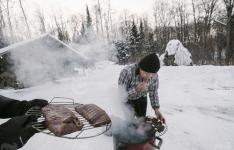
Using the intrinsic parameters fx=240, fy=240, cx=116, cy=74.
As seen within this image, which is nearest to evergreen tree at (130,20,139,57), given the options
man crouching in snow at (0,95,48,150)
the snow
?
the snow

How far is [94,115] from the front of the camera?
262 cm

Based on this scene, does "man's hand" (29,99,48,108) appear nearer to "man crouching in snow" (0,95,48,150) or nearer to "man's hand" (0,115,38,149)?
"man crouching in snow" (0,95,48,150)

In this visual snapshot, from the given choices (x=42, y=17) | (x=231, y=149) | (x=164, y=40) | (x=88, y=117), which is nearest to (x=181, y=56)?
(x=231, y=149)

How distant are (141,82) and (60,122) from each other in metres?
1.85

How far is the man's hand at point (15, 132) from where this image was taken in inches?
70.6

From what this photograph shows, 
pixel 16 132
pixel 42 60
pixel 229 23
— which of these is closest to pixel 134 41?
pixel 229 23

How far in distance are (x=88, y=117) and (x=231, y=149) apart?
3445 mm

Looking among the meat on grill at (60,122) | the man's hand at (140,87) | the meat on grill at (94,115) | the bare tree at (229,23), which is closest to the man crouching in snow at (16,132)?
the meat on grill at (60,122)

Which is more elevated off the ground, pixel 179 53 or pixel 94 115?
pixel 179 53

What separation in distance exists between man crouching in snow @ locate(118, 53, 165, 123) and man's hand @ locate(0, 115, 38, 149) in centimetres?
206

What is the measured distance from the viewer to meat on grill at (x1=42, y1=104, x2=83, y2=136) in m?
2.16

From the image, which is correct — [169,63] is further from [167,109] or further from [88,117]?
[88,117]

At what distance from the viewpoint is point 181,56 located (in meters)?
20.5

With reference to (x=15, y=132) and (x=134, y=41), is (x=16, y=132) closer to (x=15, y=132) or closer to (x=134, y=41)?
(x=15, y=132)
